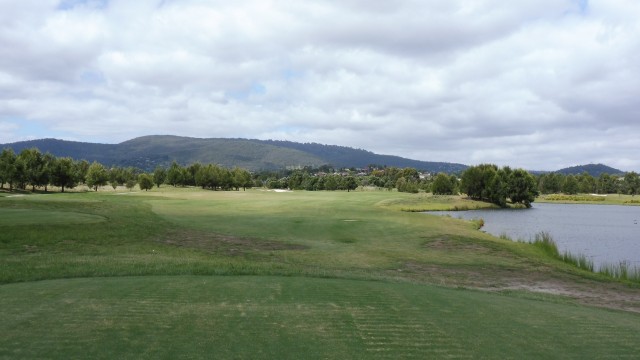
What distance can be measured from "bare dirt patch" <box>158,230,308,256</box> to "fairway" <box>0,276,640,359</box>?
13107 mm

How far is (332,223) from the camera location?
137 feet

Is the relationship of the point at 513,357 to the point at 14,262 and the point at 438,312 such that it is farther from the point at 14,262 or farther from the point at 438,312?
the point at 14,262

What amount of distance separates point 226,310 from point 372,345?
3711 mm

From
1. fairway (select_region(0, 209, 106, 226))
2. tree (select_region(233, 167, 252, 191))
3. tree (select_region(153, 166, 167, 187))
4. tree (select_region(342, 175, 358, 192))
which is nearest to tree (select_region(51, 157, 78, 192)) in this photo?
tree (select_region(153, 166, 167, 187))

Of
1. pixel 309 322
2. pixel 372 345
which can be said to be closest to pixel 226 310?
pixel 309 322

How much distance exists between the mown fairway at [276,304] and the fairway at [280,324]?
0.12 feet

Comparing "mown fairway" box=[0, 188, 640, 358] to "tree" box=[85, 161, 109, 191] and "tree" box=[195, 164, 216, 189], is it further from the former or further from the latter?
"tree" box=[195, 164, 216, 189]

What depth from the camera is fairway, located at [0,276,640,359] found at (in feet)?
27.2

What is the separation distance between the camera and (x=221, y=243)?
29500mm

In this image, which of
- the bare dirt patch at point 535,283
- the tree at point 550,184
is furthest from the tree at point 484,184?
the bare dirt patch at point 535,283

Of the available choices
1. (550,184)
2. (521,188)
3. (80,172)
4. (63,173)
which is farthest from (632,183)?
(63,173)

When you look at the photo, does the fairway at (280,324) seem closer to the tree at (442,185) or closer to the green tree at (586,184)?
the tree at (442,185)

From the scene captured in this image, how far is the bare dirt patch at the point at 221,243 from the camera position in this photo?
2747cm

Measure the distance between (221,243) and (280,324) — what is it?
66.8ft
